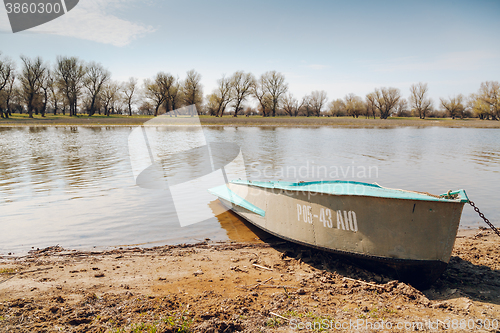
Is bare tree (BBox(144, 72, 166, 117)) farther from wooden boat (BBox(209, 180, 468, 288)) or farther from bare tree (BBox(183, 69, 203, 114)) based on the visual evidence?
wooden boat (BBox(209, 180, 468, 288))

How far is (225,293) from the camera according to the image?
383 centimetres

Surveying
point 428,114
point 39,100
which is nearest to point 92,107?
point 39,100

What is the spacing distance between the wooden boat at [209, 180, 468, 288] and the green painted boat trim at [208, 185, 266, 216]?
1.12 meters

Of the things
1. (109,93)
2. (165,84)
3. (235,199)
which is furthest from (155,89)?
(235,199)

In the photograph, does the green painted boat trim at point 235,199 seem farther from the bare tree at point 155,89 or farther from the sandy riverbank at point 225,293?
the bare tree at point 155,89

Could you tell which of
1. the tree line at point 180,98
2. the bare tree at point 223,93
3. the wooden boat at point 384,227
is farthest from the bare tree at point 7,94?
the wooden boat at point 384,227

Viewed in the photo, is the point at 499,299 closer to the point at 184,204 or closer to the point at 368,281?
the point at 368,281

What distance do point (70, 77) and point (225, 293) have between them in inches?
3017

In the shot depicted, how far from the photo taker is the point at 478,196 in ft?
29.0

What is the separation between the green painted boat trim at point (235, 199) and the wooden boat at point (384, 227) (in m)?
1.12

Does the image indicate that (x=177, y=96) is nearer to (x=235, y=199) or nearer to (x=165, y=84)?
(x=165, y=84)

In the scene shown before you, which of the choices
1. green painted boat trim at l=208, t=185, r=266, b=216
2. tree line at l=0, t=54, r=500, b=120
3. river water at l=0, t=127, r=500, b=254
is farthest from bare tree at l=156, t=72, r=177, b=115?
green painted boat trim at l=208, t=185, r=266, b=216

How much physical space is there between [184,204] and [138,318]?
5.21 metres

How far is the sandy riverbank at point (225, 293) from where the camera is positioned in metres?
3.16
